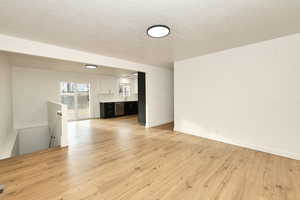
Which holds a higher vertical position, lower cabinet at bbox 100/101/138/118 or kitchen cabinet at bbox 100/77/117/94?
kitchen cabinet at bbox 100/77/117/94

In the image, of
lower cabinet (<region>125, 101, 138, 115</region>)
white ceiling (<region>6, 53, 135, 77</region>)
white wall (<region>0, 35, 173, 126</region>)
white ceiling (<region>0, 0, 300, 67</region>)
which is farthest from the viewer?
lower cabinet (<region>125, 101, 138, 115</region>)

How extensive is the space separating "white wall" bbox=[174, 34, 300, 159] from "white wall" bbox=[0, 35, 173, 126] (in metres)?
1.36

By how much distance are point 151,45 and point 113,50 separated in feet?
3.14

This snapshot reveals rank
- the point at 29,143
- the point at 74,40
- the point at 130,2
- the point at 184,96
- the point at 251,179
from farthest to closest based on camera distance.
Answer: the point at 29,143 < the point at 184,96 < the point at 74,40 < the point at 251,179 < the point at 130,2

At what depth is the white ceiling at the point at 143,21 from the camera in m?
1.66

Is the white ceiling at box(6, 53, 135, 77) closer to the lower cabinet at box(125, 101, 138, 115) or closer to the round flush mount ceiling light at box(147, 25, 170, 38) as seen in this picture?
the lower cabinet at box(125, 101, 138, 115)

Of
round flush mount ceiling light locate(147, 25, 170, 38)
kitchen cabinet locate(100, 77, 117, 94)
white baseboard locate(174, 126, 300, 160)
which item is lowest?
white baseboard locate(174, 126, 300, 160)

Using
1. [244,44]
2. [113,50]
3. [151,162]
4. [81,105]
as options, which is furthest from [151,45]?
[81,105]

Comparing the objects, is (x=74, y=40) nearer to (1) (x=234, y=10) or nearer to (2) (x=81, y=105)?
(1) (x=234, y=10)

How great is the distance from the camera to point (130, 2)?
1.61 m

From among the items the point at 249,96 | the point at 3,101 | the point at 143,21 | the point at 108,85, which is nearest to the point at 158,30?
the point at 143,21

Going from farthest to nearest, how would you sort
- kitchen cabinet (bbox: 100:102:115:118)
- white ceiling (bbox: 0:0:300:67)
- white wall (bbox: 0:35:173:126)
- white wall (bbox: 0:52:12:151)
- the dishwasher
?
the dishwasher
kitchen cabinet (bbox: 100:102:115:118)
white wall (bbox: 0:52:12:151)
white wall (bbox: 0:35:173:126)
white ceiling (bbox: 0:0:300:67)

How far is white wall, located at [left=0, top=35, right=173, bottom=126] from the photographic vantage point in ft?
8.39

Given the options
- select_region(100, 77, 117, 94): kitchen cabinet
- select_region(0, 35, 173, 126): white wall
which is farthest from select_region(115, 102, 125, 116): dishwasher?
select_region(0, 35, 173, 126): white wall
